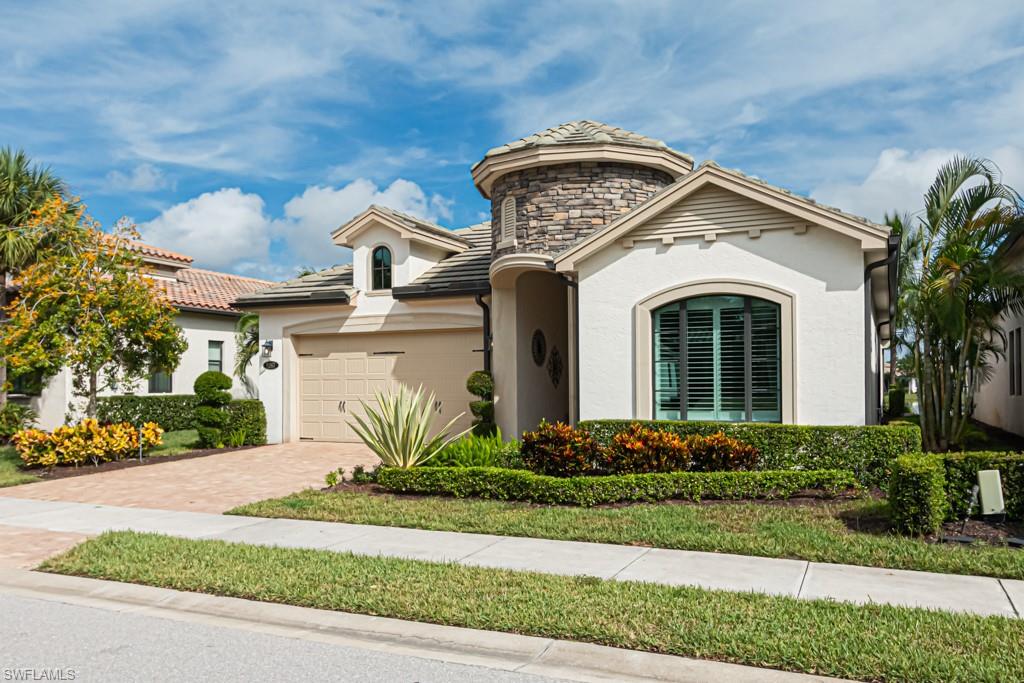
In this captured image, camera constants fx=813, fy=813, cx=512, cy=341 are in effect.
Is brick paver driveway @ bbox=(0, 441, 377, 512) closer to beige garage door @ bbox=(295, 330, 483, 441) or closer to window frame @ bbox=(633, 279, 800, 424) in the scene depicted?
beige garage door @ bbox=(295, 330, 483, 441)

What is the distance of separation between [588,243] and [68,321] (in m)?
10.2

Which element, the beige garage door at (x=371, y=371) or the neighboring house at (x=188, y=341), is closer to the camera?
the beige garage door at (x=371, y=371)

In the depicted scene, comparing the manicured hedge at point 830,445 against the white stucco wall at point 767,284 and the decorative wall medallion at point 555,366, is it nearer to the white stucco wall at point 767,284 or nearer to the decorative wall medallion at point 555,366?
the white stucco wall at point 767,284

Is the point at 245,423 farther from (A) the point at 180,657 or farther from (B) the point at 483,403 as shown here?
(A) the point at 180,657

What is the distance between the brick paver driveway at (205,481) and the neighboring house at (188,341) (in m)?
7.78

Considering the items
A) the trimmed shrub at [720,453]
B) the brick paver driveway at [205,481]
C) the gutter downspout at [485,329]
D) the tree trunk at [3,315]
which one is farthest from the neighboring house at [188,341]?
the trimmed shrub at [720,453]

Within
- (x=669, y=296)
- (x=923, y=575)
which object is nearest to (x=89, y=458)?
(x=669, y=296)

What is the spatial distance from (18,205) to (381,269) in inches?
338

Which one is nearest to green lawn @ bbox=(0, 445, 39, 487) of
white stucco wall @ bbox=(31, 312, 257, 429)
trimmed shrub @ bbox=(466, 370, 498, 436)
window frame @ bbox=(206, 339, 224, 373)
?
white stucco wall @ bbox=(31, 312, 257, 429)

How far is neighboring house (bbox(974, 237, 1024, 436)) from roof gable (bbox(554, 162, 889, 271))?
5047 millimetres

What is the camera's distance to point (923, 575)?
6938mm

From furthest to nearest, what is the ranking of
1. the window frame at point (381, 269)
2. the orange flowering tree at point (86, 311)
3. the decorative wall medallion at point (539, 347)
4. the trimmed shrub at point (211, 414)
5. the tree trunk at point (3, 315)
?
the tree trunk at point (3, 315), the window frame at point (381, 269), the trimmed shrub at point (211, 414), the decorative wall medallion at point (539, 347), the orange flowering tree at point (86, 311)

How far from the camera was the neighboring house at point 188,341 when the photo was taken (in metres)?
21.7

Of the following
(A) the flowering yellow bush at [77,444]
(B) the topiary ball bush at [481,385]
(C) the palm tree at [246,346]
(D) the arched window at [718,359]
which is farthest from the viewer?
(C) the palm tree at [246,346]
